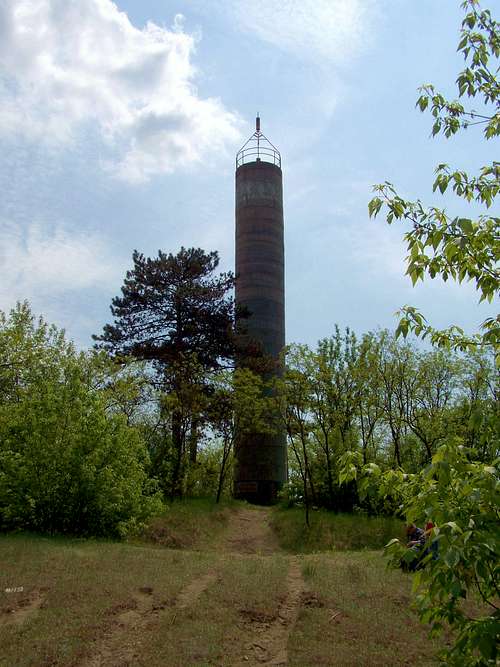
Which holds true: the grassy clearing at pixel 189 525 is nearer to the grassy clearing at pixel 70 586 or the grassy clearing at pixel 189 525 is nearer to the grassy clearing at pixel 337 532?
the grassy clearing at pixel 337 532

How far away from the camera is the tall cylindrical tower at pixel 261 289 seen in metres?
31.4

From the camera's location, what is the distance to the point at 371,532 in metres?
21.5

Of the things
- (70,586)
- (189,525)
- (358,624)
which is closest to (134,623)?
(70,586)

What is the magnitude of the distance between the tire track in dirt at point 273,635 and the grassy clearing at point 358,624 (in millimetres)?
152

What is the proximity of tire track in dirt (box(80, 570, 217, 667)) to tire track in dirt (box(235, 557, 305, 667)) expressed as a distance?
1.40m

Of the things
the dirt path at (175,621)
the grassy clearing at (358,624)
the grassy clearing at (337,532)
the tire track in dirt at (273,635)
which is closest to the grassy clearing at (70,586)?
the dirt path at (175,621)

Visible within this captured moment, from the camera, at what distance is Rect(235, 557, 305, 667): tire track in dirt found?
28.3 ft

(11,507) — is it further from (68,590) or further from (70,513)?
(68,590)

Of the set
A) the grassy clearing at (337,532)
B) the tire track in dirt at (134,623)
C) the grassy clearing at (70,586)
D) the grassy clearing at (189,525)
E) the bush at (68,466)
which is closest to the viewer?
the tire track in dirt at (134,623)

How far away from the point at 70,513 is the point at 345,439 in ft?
40.7

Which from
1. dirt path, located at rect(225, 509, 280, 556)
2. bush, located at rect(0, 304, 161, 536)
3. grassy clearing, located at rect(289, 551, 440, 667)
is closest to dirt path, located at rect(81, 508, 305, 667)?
grassy clearing, located at rect(289, 551, 440, 667)

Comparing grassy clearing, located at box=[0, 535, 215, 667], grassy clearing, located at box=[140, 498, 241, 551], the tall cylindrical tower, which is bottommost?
grassy clearing, located at box=[0, 535, 215, 667]

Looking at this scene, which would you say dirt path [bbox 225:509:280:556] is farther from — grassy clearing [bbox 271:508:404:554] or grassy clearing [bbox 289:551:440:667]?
grassy clearing [bbox 289:551:440:667]

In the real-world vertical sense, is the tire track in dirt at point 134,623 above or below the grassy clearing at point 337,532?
below
